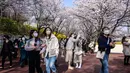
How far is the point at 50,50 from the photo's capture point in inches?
287

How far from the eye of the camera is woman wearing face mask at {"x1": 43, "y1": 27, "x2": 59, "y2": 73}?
7258mm

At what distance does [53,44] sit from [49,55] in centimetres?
39

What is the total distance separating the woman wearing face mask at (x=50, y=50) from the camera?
7.26 m

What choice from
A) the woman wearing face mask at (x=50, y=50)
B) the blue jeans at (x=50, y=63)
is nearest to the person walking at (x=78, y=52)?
the woman wearing face mask at (x=50, y=50)

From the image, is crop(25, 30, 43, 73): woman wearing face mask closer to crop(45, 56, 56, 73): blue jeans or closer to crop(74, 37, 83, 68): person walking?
crop(45, 56, 56, 73): blue jeans

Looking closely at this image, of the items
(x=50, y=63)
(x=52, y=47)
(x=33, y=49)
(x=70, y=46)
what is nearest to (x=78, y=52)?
(x=70, y=46)

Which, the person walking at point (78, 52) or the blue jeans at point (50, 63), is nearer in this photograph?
the blue jeans at point (50, 63)

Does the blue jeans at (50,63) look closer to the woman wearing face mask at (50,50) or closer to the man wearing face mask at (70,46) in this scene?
the woman wearing face mask at (50,50)

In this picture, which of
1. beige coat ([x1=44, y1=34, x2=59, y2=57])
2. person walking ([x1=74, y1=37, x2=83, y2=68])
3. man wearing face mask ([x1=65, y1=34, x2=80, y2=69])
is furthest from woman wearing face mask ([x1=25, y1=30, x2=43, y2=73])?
person walking ([x1=74, y1=37, x2=83, y2=68])

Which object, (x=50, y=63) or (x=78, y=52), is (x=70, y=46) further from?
(x=50, y=63)

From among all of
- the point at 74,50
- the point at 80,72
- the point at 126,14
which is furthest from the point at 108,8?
the point at 80,72

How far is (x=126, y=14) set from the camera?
59.1 ft

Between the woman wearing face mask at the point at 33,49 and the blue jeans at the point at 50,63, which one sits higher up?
the woman wearing face mask at the point at 33,49

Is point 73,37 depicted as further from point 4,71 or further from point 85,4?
point 85,4
